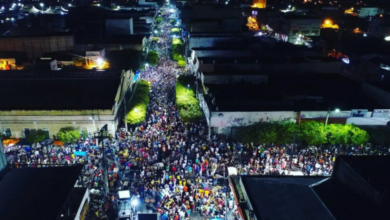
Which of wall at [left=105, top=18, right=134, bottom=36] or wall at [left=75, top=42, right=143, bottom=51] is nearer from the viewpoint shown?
wall at [left=75, top=42, right=143, bottom=51]

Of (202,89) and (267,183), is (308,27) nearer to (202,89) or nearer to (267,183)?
(202,89)

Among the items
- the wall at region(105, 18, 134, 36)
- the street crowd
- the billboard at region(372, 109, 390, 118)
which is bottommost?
the street crowd

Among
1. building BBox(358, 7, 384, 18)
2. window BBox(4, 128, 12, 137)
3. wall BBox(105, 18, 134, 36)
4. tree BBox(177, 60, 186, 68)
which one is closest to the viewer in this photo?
window BBox(4, 128, 12, 137)

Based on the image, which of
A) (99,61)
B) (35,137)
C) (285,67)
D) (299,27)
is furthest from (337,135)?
(299,27)

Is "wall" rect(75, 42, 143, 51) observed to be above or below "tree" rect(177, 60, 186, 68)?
above

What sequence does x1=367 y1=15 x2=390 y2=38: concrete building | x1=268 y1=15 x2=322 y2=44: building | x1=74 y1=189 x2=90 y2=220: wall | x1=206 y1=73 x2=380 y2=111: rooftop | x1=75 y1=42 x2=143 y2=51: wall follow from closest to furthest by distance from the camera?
1. x1=74 y1=189 x2=90 y2=220: wall
2. x1=206 y1=73 x2=380 y2=111: rooftop
3. x1=75 y1=42 x2=143 y2=51: wall
4. x1=367 y1=15 x2=390 y2=38: concrete building
5. x1=268 y1=15 x2=322 y2=44: building

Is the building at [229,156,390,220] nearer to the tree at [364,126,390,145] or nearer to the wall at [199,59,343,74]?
the tree at [364,126,390,145]

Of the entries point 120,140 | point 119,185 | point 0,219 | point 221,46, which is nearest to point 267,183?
point 119,185

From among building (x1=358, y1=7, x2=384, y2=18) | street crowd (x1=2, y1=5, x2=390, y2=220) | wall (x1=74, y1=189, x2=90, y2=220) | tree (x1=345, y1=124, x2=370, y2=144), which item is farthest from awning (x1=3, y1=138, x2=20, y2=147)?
building (x1=358, y1=7, x2=384, y2=18)
